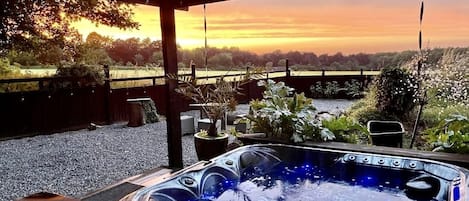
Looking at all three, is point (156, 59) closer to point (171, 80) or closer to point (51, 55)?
point (51, 55)

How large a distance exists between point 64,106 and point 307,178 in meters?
5.39

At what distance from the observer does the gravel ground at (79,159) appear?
12.7 ft

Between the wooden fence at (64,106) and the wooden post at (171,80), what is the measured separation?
5.15 feet

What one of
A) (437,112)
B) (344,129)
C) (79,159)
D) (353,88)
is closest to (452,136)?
(344,129)

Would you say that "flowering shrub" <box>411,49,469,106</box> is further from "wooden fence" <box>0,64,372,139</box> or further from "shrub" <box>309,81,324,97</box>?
"shrub" <box>309,81,324,97</box>

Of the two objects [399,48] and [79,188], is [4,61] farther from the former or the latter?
[399,48]

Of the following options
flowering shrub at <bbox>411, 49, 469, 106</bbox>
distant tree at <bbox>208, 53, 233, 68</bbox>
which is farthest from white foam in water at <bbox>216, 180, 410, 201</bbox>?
distant tree at <bbox>208, 53, 233, 68</bbox>

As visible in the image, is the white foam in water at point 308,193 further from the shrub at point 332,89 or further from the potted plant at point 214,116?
the shrub at point 332,89

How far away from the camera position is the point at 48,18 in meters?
6.50

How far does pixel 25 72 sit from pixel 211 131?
466 centimetres

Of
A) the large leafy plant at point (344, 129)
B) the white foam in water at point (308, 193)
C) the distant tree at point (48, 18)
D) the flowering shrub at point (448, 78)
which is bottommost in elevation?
the white foam in water at point (308, 193)

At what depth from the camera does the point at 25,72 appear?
6758mm

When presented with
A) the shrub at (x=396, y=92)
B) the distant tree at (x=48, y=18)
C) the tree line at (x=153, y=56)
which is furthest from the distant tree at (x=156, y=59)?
the shrub at (x=396, y=92)

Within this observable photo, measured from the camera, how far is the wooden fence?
623 centimetres
